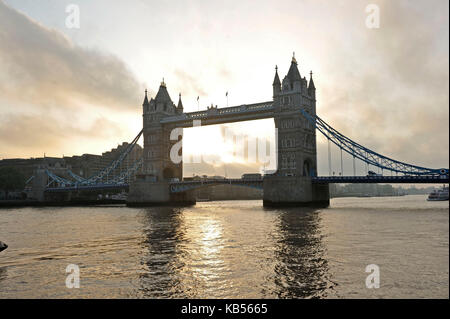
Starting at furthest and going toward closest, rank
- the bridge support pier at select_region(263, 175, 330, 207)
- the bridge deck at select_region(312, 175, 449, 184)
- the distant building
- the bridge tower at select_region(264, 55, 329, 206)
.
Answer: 1. the distant building
2. the bridge tower at select_region(264, 55, 329, 206)
3. the bridge support pier at select_region(263, 175, 330, 207)
4. the bridge deck at select_region(312, 175, 449, 184)

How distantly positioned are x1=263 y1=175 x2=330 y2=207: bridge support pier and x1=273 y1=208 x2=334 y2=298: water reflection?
36623 mm

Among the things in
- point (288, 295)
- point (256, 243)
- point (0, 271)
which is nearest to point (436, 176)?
point (256, 243)

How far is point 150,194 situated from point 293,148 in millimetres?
31831

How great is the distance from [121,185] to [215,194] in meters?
96.4

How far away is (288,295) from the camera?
36.3ft

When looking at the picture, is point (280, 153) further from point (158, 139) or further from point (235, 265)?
point (235, 265)

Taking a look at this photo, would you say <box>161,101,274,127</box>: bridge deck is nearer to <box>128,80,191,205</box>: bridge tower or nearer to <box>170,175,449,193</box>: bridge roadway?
<box>128,80,191,205</box>: bridge tower

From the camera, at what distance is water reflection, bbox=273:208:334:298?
11.5 meters

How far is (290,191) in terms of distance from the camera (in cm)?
6062

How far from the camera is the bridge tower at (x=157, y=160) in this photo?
257 ft

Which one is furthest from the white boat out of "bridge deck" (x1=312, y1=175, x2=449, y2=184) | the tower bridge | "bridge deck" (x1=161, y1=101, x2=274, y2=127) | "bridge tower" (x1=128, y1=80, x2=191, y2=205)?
"bridge tower" (x1=128, y1=80, x2=191, y2=205)

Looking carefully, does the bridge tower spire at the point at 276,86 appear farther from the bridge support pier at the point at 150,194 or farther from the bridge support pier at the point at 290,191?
the bridge support pier at the point at 150,194

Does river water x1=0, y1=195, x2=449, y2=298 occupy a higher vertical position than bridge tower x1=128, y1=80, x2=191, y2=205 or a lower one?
lower

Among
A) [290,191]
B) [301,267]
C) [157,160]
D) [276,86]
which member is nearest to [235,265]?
[301,267]
